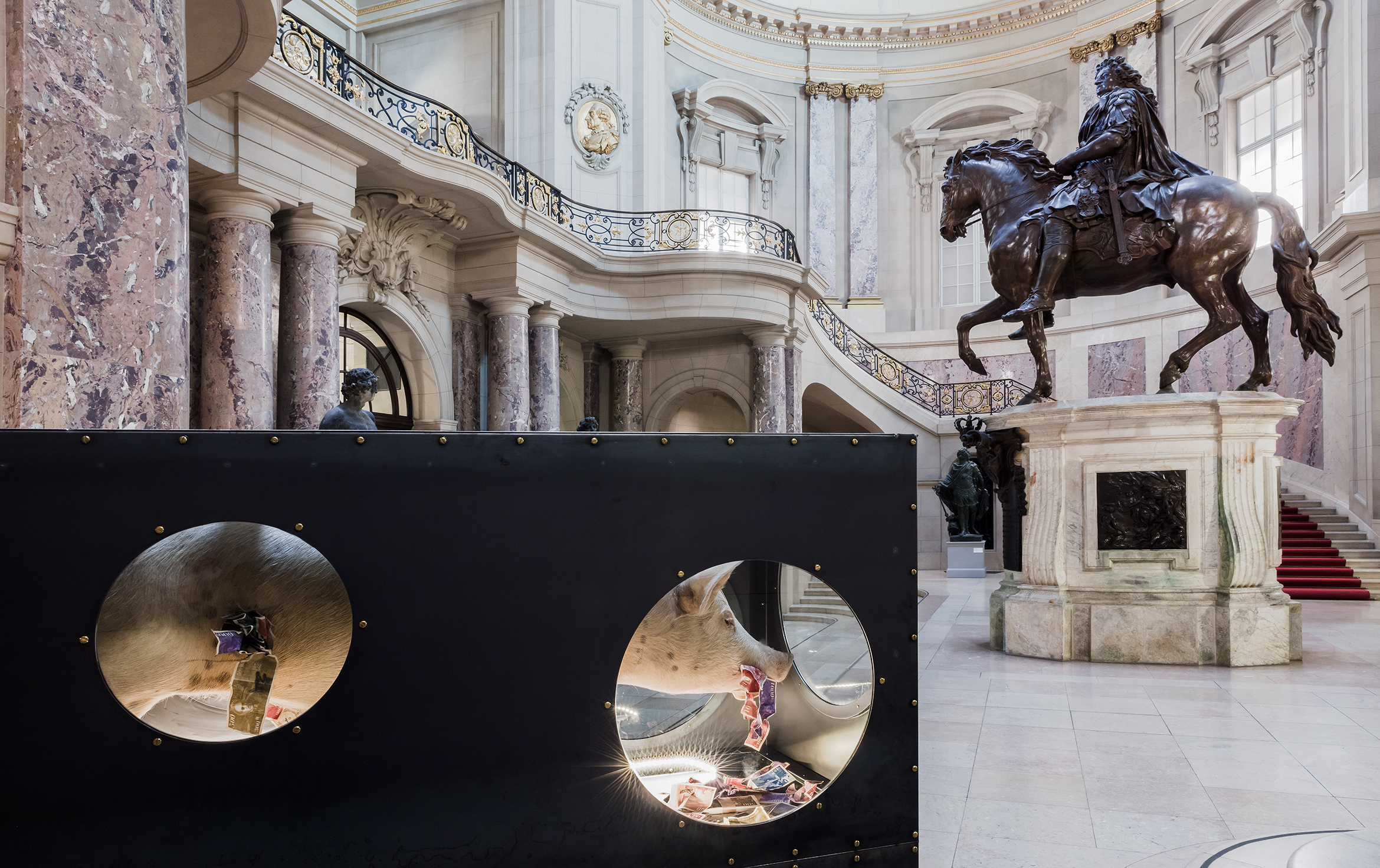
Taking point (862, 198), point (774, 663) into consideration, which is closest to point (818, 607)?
point (774, 663)

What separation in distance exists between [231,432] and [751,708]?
4.50ft

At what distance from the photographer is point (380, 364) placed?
12.7 metres

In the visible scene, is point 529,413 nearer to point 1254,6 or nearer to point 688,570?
point 688,570

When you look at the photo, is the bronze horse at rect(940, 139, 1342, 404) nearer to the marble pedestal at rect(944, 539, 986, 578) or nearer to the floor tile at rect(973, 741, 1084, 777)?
the floor tile at rect(973, 741, 1084, 777)

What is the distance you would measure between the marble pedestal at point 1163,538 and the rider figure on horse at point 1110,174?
3.54ft

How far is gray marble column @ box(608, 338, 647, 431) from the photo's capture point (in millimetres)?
17469

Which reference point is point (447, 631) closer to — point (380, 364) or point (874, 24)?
Answer: point (380, 364)

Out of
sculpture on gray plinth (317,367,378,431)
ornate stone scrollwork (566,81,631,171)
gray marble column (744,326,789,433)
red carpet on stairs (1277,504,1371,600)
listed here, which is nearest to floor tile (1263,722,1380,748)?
sculpture on gray plinth (317,367,378,431)

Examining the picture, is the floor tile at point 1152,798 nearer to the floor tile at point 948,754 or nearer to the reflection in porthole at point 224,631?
the floor tile at point 948,754

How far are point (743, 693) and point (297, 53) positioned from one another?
9.21 m

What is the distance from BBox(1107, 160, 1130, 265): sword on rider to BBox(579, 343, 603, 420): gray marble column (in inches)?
475

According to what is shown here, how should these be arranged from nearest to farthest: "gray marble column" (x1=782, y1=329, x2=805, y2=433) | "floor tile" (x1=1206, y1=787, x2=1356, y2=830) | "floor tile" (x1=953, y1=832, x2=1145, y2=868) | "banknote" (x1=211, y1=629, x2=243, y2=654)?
"banknote" (x1=211, y1=629, x2=243, y2=654) < "floor tile" (x1=953, y1=832, x2=1145, y2=868) < "floor tile" (x1=1206, y1=787, x2=1356, y2=830) < "gray marble column" (x1=782, y1=329, x2=805, y2=433)

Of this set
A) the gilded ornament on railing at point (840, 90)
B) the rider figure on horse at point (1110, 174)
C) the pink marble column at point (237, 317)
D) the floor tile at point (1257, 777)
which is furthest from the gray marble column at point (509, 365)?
the gilded ornament on railing at point (840, 90)

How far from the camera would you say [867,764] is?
7.22 ft
